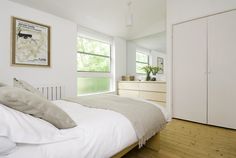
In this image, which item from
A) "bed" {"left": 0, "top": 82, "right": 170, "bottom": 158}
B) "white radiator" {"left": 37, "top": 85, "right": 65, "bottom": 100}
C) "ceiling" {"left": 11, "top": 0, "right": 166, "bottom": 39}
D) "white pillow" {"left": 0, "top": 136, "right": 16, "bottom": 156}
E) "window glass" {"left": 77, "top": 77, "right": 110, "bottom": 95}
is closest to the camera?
"white pillow" {"left": 0, "top": 136, "right": 16, "bottom": 156}

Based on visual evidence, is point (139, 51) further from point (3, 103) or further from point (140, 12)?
point (3, 103)

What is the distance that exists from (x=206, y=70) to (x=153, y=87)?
137 cm

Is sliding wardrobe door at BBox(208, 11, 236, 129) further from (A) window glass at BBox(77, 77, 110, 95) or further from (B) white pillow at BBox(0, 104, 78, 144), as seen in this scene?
(A) window glass at BBox(77, 77, 110, 95)

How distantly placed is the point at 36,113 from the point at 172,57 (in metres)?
2.81

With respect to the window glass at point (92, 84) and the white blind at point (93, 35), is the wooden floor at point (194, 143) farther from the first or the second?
the white blind at point (93, 35)

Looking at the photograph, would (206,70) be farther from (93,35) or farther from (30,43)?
(30,43)

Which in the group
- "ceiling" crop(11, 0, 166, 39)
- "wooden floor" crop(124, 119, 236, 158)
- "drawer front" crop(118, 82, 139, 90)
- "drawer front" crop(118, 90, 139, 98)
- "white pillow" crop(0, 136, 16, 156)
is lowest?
"wooden floor" crop(124, 119, 236, 158)

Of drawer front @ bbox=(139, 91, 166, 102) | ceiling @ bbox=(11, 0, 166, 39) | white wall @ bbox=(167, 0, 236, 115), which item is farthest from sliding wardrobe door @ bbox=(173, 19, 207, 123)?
ceiling @ bbox=(11, 0, 166, 39)

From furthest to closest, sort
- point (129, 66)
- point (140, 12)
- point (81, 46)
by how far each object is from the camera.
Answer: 1. point (129, 66)
2. point (81, 46)
3. point (140, 12)

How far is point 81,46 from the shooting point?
3746 mm

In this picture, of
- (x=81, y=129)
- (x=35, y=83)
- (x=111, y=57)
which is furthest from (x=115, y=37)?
(x=81, y=129)

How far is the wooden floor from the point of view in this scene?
1625 mm

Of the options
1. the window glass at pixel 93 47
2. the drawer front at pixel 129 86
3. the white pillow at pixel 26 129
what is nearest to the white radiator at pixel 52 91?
the window glass at pixel 93 47

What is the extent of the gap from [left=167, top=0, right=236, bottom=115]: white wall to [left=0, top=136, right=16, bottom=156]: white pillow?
2863 millimetres
